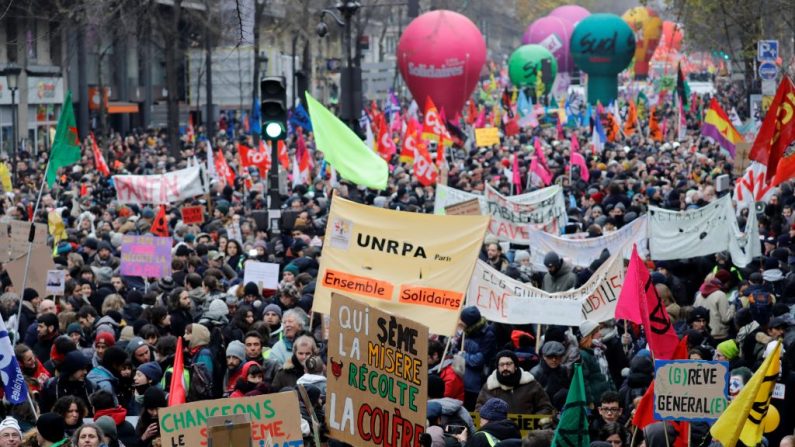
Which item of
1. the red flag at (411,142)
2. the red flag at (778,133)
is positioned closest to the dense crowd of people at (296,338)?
the red flag at (778,133)

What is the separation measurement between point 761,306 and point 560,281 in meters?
2.62

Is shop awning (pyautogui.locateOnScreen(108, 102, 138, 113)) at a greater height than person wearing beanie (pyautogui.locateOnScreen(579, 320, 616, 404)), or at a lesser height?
lesser

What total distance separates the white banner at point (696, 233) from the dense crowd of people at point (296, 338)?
239 mm

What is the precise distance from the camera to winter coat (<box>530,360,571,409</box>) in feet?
33.3

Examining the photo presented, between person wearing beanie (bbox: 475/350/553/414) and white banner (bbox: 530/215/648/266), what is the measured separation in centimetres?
629

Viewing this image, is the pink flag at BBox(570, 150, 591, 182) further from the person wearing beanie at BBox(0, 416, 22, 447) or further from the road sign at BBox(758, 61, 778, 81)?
the person wearing beanie at BBox(0, 416, 22, 447)

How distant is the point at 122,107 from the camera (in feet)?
194

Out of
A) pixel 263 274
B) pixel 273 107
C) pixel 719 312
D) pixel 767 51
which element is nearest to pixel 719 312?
pixel 719 312

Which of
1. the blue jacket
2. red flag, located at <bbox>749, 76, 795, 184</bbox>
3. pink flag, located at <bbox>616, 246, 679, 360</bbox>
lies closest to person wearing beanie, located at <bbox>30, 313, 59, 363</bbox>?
the blue jacket

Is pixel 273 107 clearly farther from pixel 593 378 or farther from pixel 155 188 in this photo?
pixel 593 378

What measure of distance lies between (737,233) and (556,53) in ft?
225

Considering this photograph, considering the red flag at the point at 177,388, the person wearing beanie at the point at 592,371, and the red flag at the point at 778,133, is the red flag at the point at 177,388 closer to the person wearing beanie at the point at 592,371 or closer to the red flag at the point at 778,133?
the person wearing beanie at the point at 592,371

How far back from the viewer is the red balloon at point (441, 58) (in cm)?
5116

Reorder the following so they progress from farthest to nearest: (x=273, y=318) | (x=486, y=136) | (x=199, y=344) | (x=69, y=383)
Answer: (x=486, y=136)
(x=273, y=318)
(x=199, y=344)
(x=69, y=383)
